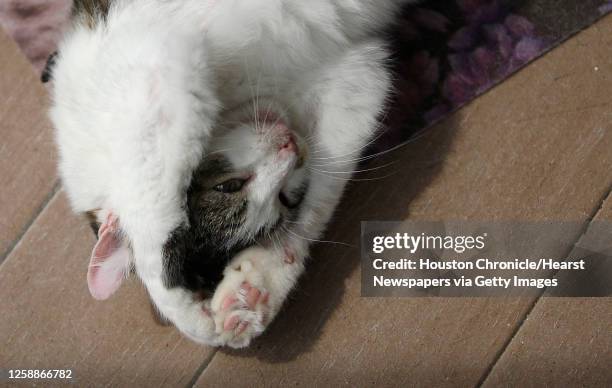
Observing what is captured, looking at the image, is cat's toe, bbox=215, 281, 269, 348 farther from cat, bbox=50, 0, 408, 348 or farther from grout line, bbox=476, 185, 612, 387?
grout line, bbox=476, 185, 612, 387

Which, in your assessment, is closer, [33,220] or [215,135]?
[215,135]

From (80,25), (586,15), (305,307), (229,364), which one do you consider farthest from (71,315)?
(586,15)

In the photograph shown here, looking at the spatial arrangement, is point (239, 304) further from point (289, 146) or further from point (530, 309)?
point (530, 309)

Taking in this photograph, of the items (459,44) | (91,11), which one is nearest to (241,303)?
(91,11)

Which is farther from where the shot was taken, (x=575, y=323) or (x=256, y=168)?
(x=575, y=323)

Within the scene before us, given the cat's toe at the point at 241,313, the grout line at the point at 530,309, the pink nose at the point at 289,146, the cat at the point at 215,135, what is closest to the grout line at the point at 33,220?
the cat at the point at 215,135

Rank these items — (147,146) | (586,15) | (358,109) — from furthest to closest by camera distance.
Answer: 1. (586,15)
2. (358,109)
3. (147,146)

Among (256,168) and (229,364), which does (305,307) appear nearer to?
(229,364)
